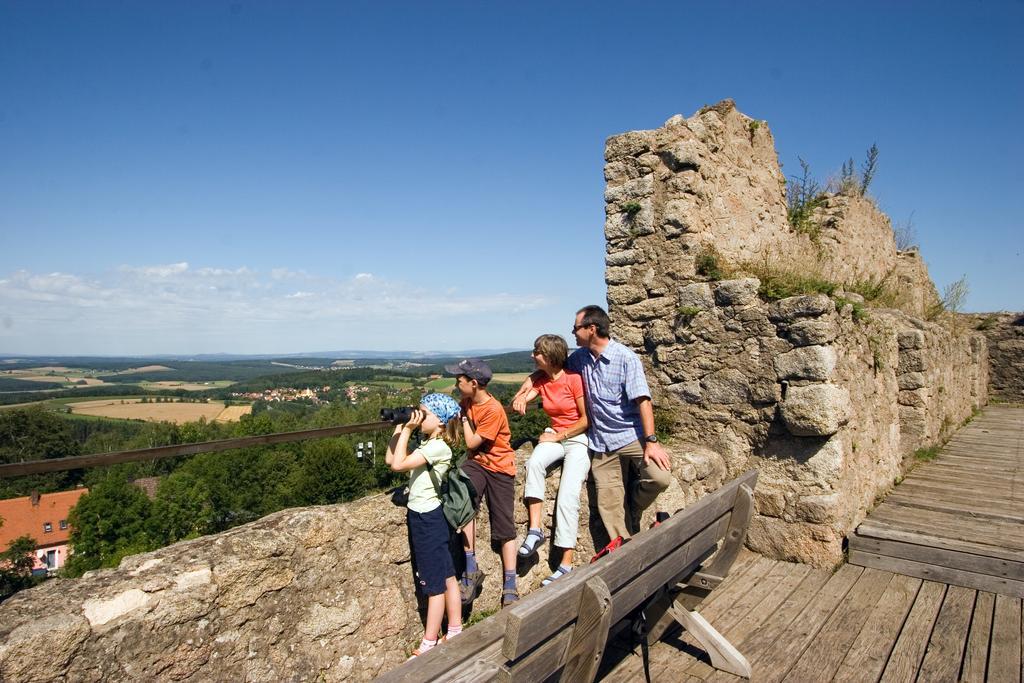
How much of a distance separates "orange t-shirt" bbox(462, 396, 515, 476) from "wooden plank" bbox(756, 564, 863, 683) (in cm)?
170

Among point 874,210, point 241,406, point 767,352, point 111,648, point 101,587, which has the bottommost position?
point 241,406

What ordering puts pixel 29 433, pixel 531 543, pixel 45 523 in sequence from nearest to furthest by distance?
pixel 531 543, pixel 29 433, pixel 45 523

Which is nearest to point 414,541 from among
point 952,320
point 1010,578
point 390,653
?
point 390,653

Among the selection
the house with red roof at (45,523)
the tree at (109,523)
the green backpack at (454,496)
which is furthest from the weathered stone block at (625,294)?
the house with red roof at (45,523)

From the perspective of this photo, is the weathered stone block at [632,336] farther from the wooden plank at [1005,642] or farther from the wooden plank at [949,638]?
the wooden plank at [1005,642]

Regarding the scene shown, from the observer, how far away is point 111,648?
2064 mm

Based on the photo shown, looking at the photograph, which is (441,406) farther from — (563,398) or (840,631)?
(840,631)

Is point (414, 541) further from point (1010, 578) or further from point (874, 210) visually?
point (874, 210)

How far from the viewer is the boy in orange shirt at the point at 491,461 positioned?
3316 millimetres

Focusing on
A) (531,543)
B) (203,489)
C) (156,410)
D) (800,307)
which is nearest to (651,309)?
(800,307)

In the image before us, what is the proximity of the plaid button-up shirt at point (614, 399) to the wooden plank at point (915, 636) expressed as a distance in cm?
177

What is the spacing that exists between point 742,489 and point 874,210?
25.8 ft

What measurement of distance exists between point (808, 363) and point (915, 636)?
1.87 meters

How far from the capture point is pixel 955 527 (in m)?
4.55
